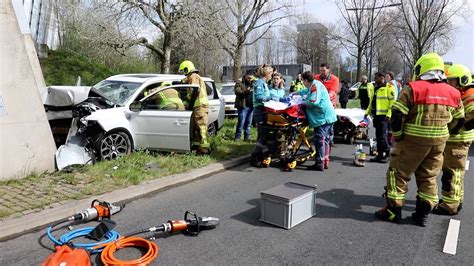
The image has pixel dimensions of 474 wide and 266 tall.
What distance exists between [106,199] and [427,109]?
428 cm

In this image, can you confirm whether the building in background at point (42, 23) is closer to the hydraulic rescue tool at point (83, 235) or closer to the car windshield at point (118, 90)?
the car windshield at point (118, 90)

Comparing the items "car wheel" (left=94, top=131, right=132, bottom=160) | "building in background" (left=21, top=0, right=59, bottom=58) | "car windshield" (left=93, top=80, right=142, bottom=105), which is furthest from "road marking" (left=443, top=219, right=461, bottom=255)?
"building in background" (left=21, top=0, right=59, bottom=58)

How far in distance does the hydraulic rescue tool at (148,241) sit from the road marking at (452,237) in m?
2.54

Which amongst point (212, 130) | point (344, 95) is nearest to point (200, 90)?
point (212, 130)

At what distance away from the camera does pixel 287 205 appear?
4613mm

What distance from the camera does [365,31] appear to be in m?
33.8

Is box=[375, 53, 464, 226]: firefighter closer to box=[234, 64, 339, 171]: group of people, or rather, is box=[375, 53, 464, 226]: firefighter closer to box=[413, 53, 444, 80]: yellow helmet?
box=[413, 53, 444, 80]: yellow helmet

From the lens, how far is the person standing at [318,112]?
24.1ft

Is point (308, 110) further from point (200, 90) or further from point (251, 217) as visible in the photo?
point (251, 217)

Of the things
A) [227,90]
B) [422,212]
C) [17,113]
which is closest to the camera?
[422,212]

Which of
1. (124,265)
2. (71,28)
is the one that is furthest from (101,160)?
(71,28)

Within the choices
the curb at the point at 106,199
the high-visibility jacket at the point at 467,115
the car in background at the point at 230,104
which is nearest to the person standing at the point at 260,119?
the curb at the point at 106,199

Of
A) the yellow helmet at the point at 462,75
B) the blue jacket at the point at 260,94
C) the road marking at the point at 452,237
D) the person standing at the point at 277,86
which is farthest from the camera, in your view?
the person standing at the point at 277,86

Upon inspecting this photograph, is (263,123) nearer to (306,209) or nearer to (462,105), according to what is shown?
(306,209)
